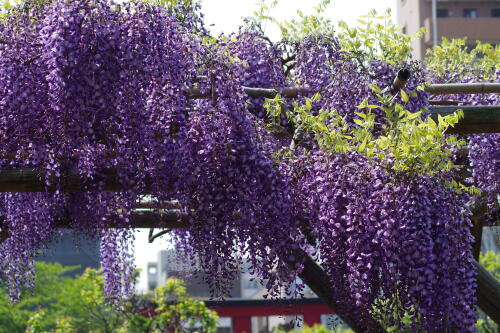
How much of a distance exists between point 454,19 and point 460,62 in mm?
35249

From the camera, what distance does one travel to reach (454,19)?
42.8 metres

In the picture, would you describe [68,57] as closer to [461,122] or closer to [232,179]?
[232,179]

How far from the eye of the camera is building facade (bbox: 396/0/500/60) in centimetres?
4278

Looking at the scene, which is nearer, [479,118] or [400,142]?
[400,142]

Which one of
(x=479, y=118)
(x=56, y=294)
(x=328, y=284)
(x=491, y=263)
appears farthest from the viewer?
(x=56, y=294)

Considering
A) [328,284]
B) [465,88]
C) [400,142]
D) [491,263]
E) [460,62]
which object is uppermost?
[460,62]

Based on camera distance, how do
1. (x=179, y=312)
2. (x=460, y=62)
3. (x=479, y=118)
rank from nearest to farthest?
(x=479, y=118) < (x=460, y=62) < (x=179, y=312)

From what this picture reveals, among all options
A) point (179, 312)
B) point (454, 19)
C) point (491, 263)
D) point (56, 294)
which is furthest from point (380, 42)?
point (454, 19)

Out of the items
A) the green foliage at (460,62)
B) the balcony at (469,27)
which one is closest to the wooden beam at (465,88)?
the green foliage at (460,62)

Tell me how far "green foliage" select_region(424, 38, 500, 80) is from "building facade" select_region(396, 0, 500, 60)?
32.7 meters

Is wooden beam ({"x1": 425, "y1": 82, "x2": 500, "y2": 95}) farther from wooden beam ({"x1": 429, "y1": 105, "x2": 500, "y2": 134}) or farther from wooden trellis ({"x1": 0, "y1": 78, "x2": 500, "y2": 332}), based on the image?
wooden beam ({"x1": 429, "y1": 105, "x2": 500, "y2": 134})

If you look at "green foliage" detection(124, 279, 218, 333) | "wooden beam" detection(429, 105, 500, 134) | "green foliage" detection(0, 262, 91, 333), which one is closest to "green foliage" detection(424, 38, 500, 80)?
"wooden beam" detection(429, 105, 500, 134)

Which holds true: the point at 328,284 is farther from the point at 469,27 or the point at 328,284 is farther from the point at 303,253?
the point at 469,27

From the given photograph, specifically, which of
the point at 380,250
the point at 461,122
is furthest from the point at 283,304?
the point at 461,122
